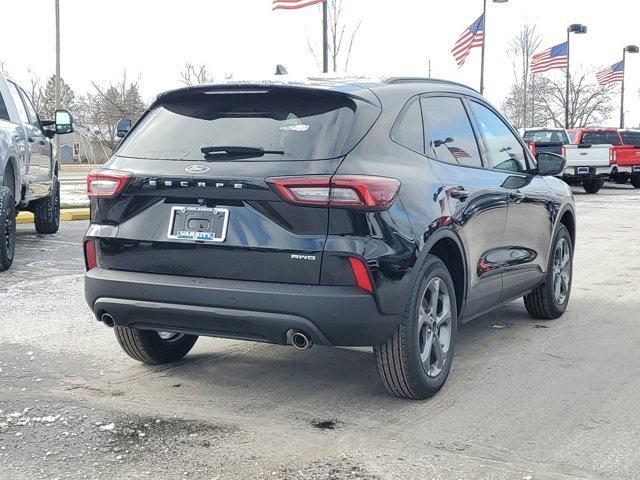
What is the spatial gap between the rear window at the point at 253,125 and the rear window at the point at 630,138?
2586 cm

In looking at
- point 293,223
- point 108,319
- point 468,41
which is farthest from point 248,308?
point 468,41

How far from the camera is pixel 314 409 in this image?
181 inches

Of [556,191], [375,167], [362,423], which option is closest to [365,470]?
[362,423]

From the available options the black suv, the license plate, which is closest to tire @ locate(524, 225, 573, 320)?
the black suv

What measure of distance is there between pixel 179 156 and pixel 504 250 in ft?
7.55

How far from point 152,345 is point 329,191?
5.80ft

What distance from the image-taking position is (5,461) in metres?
3.80

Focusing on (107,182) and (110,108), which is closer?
(107,182)

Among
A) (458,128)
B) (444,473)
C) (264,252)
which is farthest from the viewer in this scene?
(458,128)

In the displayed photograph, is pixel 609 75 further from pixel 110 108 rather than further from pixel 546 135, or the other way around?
pixel 110 108

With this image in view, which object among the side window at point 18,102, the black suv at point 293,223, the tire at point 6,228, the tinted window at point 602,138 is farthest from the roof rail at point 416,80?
the tinted window at point 602,138

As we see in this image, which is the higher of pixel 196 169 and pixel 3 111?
pixel 3 111

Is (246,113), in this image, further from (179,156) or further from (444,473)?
(444,473)

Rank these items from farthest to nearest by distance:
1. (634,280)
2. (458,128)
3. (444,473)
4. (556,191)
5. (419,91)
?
(634,280)
(556,191)
(458,128)
(419,91)
(444,473)
